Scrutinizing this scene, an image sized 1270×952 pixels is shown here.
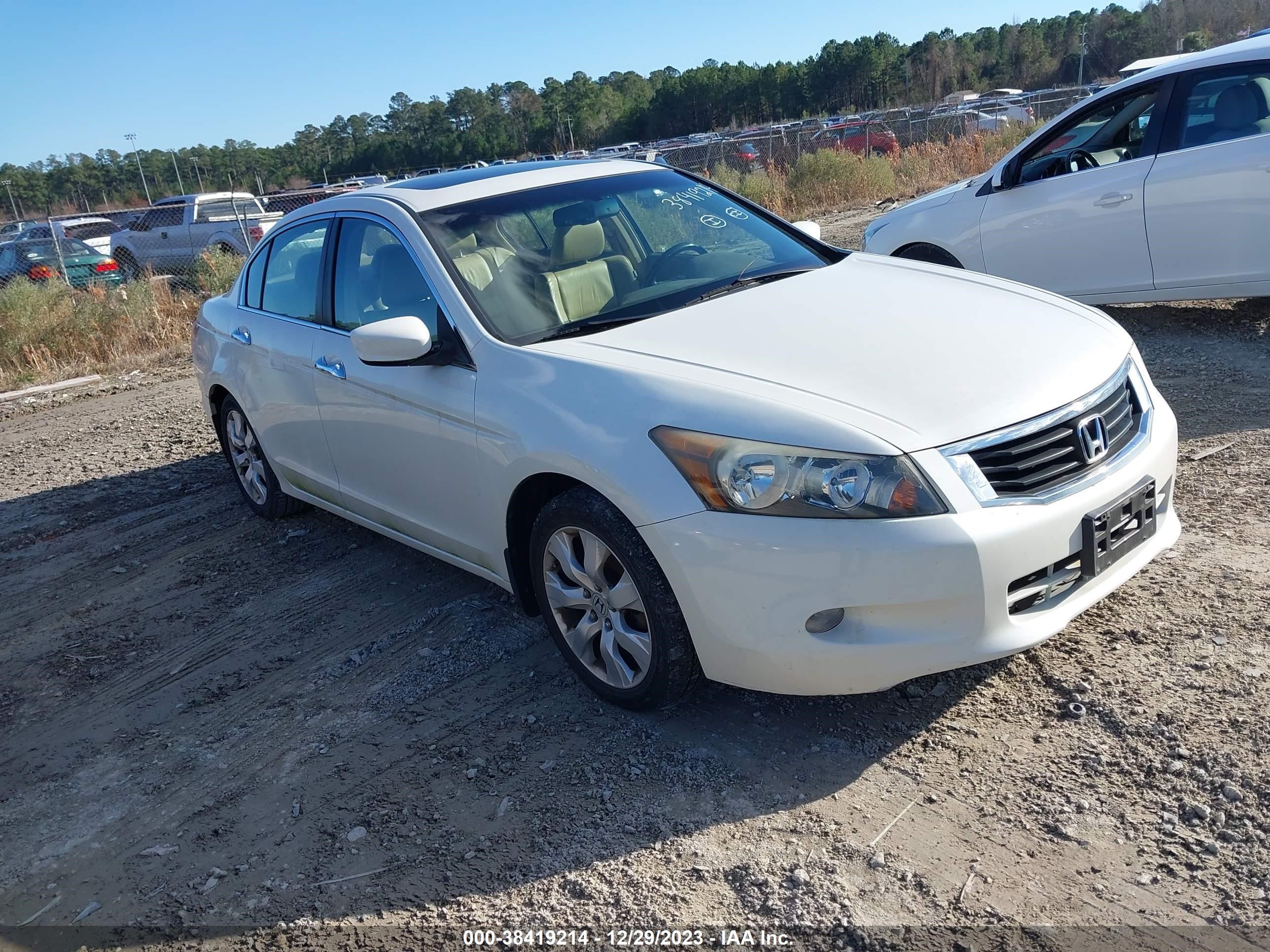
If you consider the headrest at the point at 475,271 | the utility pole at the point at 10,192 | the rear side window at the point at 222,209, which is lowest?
the headrest at the point at 475,271

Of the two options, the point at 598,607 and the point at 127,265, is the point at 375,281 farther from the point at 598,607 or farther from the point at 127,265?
the point at 127,265

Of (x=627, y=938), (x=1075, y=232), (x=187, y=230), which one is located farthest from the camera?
(x=187, y=230)

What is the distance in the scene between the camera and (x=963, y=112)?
77.3 feet

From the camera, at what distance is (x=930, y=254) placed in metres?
7.62

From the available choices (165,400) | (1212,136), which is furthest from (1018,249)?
(165,400)

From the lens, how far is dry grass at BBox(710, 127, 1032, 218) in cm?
1808

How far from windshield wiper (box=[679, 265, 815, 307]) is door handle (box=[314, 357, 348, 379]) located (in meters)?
1.51

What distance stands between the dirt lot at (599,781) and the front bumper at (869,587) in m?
0.37

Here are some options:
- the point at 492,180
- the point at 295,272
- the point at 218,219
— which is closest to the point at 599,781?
the point at 492,180

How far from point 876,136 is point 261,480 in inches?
869

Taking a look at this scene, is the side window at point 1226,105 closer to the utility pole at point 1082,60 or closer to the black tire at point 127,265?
the black tire at point 127,265

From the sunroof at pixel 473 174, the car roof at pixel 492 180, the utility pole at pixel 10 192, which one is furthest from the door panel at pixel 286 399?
the utility pole at pixel 10 192

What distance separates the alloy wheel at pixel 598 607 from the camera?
10.6 ft

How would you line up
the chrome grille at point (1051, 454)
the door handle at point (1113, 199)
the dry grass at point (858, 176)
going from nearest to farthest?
1. the chrome grille at point (1051, 454)
2. the door handle at point (1113, 199)
3. the dry grass at point (858, 176)
